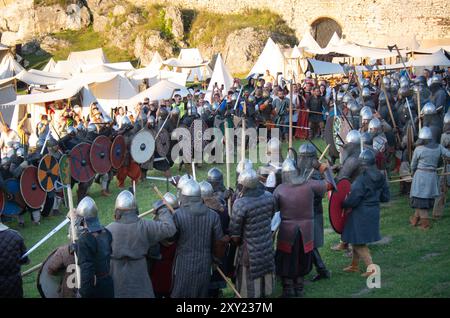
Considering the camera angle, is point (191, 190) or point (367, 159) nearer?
point (191, 190)

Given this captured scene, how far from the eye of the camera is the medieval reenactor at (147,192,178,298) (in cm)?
638

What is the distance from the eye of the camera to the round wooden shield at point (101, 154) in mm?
11375

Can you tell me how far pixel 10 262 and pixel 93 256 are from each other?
0.95 metres

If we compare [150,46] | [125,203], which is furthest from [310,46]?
[125,203]

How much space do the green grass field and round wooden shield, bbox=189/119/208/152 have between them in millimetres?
2912

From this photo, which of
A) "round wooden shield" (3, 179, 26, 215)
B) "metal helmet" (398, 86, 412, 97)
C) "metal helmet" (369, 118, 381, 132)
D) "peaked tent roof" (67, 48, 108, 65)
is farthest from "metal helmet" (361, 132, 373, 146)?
"peaked tent roof" (67, 48, 108, 65)

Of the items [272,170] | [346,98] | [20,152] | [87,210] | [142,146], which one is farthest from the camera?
[346,98]

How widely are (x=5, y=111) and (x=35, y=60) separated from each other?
18.7 meters

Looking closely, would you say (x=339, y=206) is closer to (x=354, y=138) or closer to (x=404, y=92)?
(x=354, y=138)

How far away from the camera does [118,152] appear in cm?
1190

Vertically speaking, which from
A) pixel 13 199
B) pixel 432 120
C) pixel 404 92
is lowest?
pixel 13 199

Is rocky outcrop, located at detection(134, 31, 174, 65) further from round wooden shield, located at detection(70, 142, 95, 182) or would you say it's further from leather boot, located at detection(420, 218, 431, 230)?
leather boot, located at detection(420, 218, 431, 230)

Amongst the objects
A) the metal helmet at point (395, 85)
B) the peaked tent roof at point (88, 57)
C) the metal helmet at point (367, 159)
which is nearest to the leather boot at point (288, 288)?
the metal helmet at point (367, 159)
